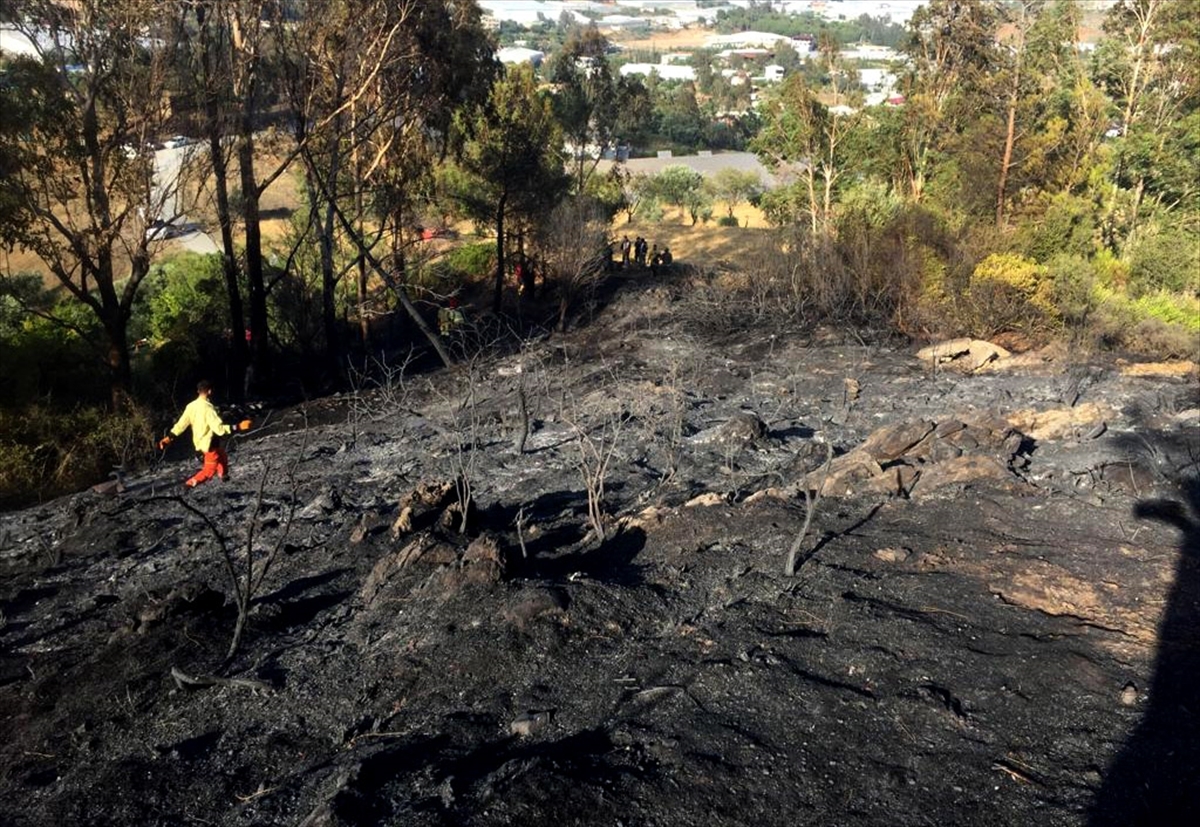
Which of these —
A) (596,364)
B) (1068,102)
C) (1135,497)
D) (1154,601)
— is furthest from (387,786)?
(1068,102)

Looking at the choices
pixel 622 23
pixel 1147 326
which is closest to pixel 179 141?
pixel 1147 326

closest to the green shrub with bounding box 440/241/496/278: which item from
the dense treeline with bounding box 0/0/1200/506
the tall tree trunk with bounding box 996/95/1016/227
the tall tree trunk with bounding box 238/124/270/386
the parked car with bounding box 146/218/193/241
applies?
the dense treeline with bounding box 0/0/1200/506

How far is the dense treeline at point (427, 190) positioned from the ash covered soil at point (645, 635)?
169 inches

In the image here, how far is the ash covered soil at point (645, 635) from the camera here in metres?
5.13

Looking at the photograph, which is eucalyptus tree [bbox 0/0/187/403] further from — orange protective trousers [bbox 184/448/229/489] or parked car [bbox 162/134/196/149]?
orange protective trousers [bbox 184/448/229/489]

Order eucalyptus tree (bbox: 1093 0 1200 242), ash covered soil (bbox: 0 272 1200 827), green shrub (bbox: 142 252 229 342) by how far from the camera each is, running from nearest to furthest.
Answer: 1. ash covered soil (bbox: 0 272 1200 827)
2. green shrub (bbox: 142 252 229 342)
3. eucalyptus tree (bbox: 1093 0 1200 242)

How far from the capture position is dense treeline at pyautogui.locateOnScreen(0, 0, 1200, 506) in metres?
13.2

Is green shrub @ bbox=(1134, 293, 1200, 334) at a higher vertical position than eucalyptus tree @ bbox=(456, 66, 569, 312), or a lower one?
lower

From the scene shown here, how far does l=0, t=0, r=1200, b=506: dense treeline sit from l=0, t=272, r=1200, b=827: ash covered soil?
430 cm

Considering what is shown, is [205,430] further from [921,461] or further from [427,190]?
[427,190]

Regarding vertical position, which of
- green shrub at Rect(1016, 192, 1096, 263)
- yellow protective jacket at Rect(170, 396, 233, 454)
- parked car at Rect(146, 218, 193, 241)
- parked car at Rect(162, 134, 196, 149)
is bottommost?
yellow protective jacket at Rect(170, 396, 233, 454)

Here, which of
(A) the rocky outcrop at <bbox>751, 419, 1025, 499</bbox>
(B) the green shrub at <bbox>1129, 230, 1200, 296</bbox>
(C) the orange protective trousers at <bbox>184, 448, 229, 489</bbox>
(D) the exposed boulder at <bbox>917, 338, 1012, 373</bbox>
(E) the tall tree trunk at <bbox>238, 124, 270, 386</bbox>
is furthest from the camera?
(B) the green shrub at <bbox>1129, 230, 1200, 296</bbox>

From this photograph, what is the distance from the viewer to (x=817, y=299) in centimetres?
1697

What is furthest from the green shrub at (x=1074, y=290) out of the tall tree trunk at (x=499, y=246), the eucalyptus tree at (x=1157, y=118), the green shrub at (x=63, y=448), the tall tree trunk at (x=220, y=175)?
the green shrub at (x=63, y=448)
